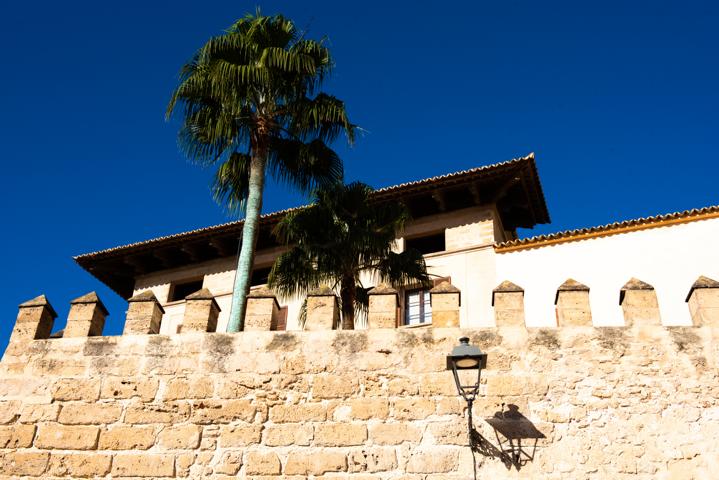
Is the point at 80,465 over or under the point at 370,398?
under

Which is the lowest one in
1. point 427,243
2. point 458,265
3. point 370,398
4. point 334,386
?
point 370,398

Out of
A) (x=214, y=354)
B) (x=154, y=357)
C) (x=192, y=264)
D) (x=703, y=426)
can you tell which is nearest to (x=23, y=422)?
(x=154, y=357)

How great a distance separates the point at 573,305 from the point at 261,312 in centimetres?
372

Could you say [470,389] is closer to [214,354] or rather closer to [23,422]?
[214,354]

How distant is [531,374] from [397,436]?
64.8 inches

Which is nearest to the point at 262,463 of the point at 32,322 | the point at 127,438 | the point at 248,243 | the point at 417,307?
the point at 127,438

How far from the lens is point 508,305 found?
8.52 metres

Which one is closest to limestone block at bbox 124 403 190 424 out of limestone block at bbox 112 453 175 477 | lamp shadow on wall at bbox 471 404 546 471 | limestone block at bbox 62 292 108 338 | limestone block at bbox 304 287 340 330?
limestone block at bbox 112 453 175 477

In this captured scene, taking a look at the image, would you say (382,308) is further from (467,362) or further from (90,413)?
(90,413)

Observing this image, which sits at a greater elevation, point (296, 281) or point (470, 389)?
point (296, 281)

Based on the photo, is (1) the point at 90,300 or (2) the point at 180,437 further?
(1) the point at 90,300

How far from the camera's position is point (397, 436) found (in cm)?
782

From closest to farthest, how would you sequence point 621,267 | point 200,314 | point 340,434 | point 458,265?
point 340,434, point 200,314, point 621,267, point 458,265

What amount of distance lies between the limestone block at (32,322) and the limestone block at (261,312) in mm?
2679
